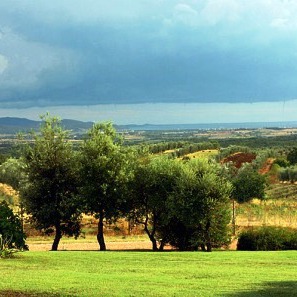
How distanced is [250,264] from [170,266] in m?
4.46

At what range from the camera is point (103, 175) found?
43719 mm

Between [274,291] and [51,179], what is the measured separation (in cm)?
2720

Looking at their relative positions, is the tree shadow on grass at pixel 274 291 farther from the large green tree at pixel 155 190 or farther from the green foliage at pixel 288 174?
the green foliage at pixel 288 174

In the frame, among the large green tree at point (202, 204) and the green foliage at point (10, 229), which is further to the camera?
the large green tree at point (202, 204)

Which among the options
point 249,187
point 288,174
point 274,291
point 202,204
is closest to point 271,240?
point 202,204

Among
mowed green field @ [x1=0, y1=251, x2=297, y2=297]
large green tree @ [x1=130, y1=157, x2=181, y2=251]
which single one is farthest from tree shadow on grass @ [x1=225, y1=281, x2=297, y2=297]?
large green tree @ [x1=130, y1=157, x2=181, y2=251]

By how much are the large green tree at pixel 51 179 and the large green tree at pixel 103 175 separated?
1079mm

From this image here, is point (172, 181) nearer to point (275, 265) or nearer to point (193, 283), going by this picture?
point (275, 265)

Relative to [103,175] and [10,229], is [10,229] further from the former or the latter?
[103,175]

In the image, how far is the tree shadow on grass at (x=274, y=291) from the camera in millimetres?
19188

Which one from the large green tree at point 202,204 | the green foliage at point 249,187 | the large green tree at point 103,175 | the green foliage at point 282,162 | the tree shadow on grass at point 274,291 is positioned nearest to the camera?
the tree shadow on grass at point 274,291

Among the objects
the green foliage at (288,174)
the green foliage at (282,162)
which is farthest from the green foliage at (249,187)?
the green foliage at (282,162)

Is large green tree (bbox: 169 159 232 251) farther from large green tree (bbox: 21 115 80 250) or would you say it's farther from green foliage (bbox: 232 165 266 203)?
green foliage (bbox: 232 165 266 203)

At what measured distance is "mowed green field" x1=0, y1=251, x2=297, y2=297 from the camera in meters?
19.4
